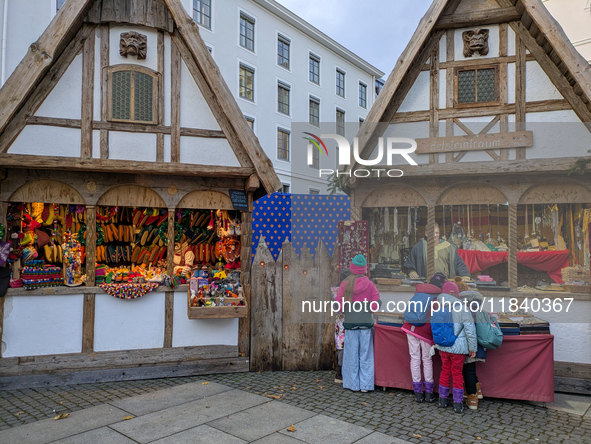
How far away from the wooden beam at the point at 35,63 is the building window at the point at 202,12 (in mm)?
16985

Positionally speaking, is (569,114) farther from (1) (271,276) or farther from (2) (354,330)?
(1) (271,276)

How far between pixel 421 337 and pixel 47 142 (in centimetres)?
633

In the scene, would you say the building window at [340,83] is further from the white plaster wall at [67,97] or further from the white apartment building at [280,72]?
the white plaster wall at [67,97]

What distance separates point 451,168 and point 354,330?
3.20 m

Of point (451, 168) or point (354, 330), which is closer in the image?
point (354, 330)

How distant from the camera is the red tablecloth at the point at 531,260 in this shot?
779 centimetres

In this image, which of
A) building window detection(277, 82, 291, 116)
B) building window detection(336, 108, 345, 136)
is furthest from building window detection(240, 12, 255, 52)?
building window detection(336, 108, 345, 136)

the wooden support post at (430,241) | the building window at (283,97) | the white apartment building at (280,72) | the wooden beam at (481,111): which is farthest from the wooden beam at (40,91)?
the building window at (283,97)

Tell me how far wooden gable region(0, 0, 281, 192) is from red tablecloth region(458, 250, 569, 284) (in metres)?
3.96

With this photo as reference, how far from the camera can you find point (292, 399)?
617cm

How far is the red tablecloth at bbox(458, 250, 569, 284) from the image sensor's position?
7.79 meters

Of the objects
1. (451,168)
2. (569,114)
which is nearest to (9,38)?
(451,168)

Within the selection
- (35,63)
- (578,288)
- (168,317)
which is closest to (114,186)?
(35,63)

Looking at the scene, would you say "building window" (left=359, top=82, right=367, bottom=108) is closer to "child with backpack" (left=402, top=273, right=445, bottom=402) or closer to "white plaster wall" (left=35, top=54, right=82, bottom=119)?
"white plaster wall" (left=35, top=54, right=82, bottom=119)
